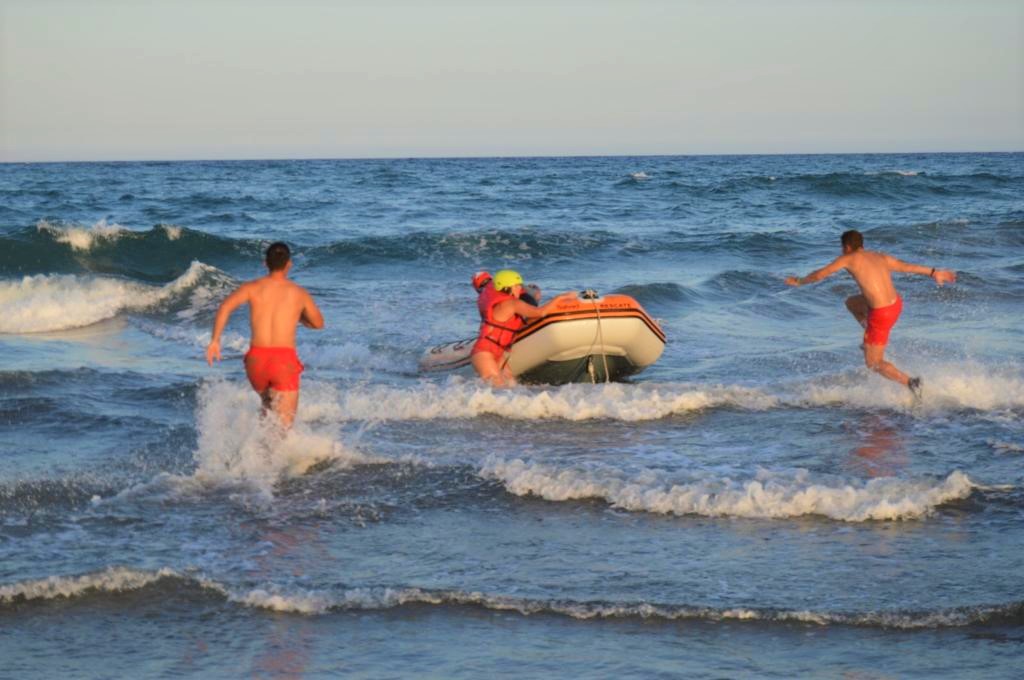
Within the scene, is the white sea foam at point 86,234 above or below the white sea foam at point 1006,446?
above

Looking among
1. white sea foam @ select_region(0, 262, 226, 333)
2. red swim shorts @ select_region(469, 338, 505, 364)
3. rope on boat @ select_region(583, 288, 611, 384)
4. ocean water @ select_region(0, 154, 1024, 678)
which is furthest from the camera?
white sea foam @ select_region(0, 262, 226, 333)

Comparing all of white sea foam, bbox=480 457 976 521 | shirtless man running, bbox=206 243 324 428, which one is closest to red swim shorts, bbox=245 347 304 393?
shirtless man running, bbox=206 243 324 428

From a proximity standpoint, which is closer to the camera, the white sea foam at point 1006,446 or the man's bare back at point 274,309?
the man's bare back at point 274,309

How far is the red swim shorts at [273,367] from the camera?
8.17 metres

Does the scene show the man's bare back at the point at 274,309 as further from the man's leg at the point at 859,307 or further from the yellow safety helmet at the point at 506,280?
the man's leg at the point at 859,307

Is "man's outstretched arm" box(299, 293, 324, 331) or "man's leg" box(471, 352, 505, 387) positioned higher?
"man's outstretched arm" box(299, 293, 324, 331)

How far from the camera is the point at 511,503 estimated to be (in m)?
7.56

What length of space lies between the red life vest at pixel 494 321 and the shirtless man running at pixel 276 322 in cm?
319

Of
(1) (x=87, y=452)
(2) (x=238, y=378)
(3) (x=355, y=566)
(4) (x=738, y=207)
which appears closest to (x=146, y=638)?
(3) (x=355, y=566)

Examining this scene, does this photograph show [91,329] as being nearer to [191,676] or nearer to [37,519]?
[37,519]

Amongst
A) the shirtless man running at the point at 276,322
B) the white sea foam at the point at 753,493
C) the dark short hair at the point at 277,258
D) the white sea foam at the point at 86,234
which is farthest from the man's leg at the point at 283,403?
the white sea foam at the point at 86,234

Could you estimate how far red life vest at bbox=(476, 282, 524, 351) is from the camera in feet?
37.0

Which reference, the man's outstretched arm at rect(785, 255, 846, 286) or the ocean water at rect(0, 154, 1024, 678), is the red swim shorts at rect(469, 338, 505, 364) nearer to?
the ocean water at rect(0, 154, 1024, 678)

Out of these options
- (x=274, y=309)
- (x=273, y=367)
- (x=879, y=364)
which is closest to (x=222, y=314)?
(x=274, y=309)
